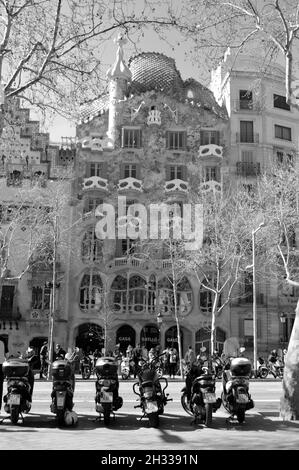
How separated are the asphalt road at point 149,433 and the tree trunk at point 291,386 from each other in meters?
0.20

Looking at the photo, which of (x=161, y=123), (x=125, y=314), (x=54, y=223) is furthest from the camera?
(x=161, y=123)

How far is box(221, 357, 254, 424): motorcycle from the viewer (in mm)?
9578

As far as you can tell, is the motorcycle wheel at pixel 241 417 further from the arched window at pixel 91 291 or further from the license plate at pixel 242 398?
the arched window at pixel 91 291

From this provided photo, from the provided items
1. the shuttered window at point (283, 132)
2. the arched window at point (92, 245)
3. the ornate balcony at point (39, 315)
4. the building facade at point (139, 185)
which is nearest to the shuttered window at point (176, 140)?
the building facade at point (139, 185)

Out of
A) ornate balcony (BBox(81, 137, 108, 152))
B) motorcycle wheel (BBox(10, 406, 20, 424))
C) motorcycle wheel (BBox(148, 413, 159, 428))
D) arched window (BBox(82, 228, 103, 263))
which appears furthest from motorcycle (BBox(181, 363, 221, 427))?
ornate balcony (BBox(81, 137, 108, 152))

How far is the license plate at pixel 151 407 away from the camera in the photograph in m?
9.23

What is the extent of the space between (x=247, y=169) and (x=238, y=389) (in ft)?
→ 105

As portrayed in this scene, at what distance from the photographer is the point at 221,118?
4097 cm

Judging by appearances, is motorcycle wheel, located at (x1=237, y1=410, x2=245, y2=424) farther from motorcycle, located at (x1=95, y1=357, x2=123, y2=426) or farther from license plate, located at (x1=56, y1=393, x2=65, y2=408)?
license plate, located at (x1=56, y1=393, x2=65, y2=408)

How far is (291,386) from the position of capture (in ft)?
32.0
